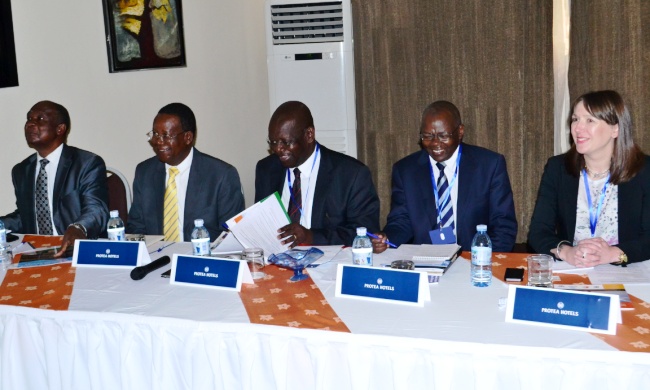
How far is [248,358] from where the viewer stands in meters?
2.31

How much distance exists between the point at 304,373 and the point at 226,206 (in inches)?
58.7

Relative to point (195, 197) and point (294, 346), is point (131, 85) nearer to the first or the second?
point (195, 197)

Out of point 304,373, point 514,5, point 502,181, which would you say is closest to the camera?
point 304,373

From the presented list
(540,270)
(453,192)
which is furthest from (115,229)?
(540,270)

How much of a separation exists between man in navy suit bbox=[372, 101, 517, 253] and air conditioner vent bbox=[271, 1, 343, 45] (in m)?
2.56

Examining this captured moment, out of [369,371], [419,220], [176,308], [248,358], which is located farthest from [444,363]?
[419,220]

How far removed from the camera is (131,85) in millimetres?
4836

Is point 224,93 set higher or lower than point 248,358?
higher

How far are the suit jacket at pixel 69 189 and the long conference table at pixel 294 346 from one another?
941 mm

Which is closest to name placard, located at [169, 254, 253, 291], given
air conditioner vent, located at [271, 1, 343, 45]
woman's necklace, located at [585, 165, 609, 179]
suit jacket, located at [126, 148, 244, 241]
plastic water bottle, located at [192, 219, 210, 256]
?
plastic water bottle, located at [192, 219, 210, 256]

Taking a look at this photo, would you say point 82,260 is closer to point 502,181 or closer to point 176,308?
point 176,308

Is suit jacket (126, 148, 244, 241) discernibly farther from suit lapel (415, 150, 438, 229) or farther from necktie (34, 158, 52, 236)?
suit lapel (415, 150, 438, 229)

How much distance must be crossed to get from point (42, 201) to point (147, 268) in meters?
1.15

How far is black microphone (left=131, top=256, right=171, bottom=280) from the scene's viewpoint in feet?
9.09
